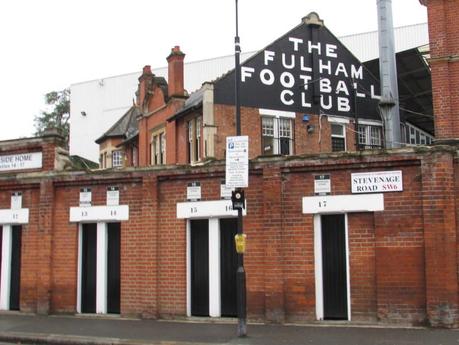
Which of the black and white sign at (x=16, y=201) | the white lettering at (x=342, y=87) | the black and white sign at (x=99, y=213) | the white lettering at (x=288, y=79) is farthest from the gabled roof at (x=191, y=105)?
the black and white sign at (x=99, y=213)

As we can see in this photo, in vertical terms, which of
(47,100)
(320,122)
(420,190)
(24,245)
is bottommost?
(24,245)

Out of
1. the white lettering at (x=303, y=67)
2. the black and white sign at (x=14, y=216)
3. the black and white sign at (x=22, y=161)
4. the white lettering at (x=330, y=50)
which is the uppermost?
the white lettering at (x=330, y=50)

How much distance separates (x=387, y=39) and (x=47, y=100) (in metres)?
55.8

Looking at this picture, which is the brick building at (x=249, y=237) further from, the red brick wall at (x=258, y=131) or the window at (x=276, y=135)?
the window at (x=276, y=135)

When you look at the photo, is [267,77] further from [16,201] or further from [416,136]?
[16,201]

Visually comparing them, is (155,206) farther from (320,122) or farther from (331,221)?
(320,122)

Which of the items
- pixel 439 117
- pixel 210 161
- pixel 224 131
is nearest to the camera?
pixel 210 161

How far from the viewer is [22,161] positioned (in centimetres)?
1589

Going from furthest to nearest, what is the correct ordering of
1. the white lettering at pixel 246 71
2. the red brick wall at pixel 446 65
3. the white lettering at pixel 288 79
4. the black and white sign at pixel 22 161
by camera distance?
1. the white lettering at pixel 288 79
2. the white lettering at pixel 246 71
3. the red brick wall at pixel 446 65
4. the black and white sign at pixel 22 161

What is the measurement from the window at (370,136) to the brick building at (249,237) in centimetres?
1604

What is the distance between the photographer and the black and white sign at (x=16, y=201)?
609 inches

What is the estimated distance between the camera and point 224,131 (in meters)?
25.3

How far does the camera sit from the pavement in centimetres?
1046

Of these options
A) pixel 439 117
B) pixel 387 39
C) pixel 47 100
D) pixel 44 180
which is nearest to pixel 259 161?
pixel 44 180
